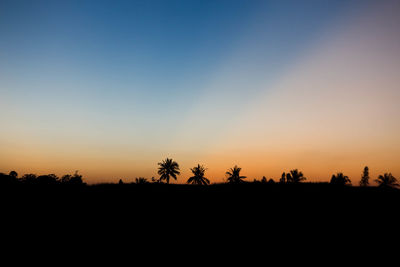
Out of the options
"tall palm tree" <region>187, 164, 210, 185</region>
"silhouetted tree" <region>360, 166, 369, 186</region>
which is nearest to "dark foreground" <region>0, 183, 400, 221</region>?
"tall palm tree" <region>187, 164, 210, 185</region>

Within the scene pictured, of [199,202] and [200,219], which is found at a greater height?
[199,202]

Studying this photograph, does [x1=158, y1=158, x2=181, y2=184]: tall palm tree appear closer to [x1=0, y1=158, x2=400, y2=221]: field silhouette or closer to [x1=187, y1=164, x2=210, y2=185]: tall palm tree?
[x1=187, y1=164, x2=210, y2=185]: tall palm tree

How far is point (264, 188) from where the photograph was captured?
43.4ft

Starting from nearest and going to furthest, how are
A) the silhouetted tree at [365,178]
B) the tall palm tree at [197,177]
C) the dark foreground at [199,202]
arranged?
1. the dark foreground at [199,202]
2. the tall palm tree at [197,177]
3. the silhouetted tree at [365,178]

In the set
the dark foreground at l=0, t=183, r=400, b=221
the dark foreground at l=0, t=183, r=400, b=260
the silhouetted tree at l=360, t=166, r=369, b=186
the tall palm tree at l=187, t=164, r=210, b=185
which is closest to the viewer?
the dark foreground at l=0, t=183, r=400, b=260

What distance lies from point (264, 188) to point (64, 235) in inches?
448

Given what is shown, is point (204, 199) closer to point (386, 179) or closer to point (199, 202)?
point (199, 202)

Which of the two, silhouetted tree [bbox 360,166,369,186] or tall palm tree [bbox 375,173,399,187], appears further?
silhouetted tree [bbox 360,166,369,186]

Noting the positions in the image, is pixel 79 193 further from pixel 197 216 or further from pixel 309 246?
pixel 309 246

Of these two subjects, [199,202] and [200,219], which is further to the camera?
[199,202]

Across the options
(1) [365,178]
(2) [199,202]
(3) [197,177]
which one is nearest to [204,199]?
(2) [199,202]

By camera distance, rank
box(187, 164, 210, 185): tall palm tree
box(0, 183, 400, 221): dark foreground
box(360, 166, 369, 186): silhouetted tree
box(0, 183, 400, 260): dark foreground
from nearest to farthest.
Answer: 1. box(0, 183, 400, 260): dark foreground
2. box(0, 183, 400, 221): dark foreground
3. box(187, 164, 210, 185): tall palm tree
4. box(360, 166, 369, 186): silhouetted tree

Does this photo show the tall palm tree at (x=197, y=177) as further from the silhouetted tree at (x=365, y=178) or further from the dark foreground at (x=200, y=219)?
the silhouetted tree at (x=365, y=178)

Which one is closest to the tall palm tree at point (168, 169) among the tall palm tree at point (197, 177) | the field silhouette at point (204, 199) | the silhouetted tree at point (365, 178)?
the tall palm tree at point (197, 177)
